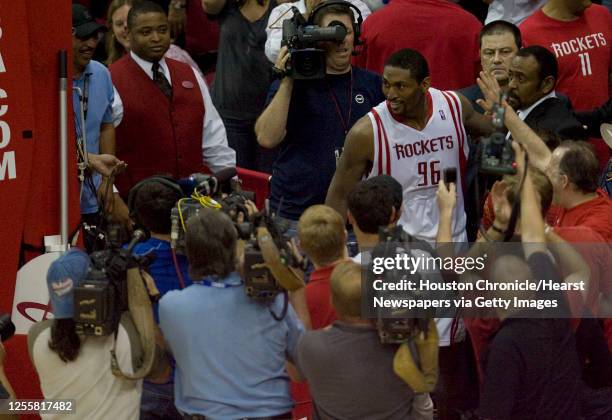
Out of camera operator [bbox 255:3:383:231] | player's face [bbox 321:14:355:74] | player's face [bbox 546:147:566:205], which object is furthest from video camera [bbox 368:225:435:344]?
player's face [bbox 321:14:355:74]

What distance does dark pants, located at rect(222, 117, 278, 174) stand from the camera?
8484mm

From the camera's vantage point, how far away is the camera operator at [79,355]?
4.85 m

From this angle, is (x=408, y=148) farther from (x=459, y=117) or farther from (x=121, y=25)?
(x=121, y=25)

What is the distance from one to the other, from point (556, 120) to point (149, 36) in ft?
7.35

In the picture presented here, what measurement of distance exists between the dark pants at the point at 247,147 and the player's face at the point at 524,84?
2.14 metres

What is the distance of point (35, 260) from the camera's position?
5.85 m

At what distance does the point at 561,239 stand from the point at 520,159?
1.36 feet

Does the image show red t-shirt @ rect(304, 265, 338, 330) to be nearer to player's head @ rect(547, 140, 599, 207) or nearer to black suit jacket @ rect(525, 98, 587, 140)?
player's head @ rect(547, 140, 599, 207)

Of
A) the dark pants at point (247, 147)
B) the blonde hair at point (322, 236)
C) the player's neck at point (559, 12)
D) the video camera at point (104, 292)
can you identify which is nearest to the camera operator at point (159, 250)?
the video camera at point (104, 292)

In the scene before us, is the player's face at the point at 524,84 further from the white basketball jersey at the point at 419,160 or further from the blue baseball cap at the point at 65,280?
the blue baseball cap at the point at 65,280

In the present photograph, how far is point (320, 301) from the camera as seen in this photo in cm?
516

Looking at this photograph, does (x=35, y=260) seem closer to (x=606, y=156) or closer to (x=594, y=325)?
(x=594, y=325)

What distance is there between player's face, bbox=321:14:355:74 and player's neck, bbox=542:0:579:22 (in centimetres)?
155

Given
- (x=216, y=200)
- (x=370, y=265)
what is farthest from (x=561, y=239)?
(x=216, y=200)
